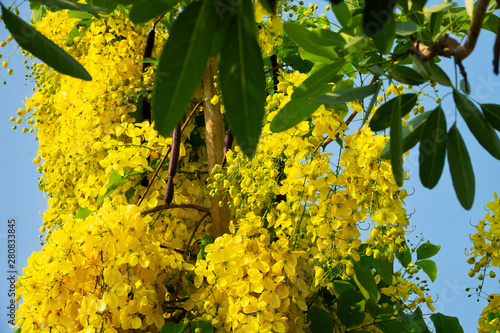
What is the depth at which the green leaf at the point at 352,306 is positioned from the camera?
1021 millimetres

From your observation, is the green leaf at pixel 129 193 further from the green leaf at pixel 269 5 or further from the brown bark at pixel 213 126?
the green leaf at pixel 269 5

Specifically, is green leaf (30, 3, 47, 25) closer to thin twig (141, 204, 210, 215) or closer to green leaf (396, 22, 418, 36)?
thin twig (141, 204, 210, 215)

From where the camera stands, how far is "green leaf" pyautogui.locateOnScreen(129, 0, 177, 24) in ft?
1.45

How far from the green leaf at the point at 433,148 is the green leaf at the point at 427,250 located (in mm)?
660

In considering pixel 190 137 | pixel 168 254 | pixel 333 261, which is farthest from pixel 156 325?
pixel 190 137

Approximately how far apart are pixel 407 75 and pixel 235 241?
489mm

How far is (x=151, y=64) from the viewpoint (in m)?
1.29

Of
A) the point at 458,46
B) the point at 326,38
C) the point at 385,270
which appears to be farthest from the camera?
the point at 385,270

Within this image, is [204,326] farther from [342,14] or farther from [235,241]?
[342,14]

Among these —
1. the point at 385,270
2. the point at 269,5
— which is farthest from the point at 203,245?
the point at 269,5

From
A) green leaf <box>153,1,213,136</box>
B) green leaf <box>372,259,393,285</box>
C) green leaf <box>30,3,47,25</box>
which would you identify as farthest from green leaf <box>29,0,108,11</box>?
green leaf <box>30,3,47,25</box>

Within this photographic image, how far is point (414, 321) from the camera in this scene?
1.03 meters

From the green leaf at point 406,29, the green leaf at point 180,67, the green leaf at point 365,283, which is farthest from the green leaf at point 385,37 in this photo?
the green leaf at point 365,283

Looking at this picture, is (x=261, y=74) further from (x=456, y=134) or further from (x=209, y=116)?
(x=209, y=116)
